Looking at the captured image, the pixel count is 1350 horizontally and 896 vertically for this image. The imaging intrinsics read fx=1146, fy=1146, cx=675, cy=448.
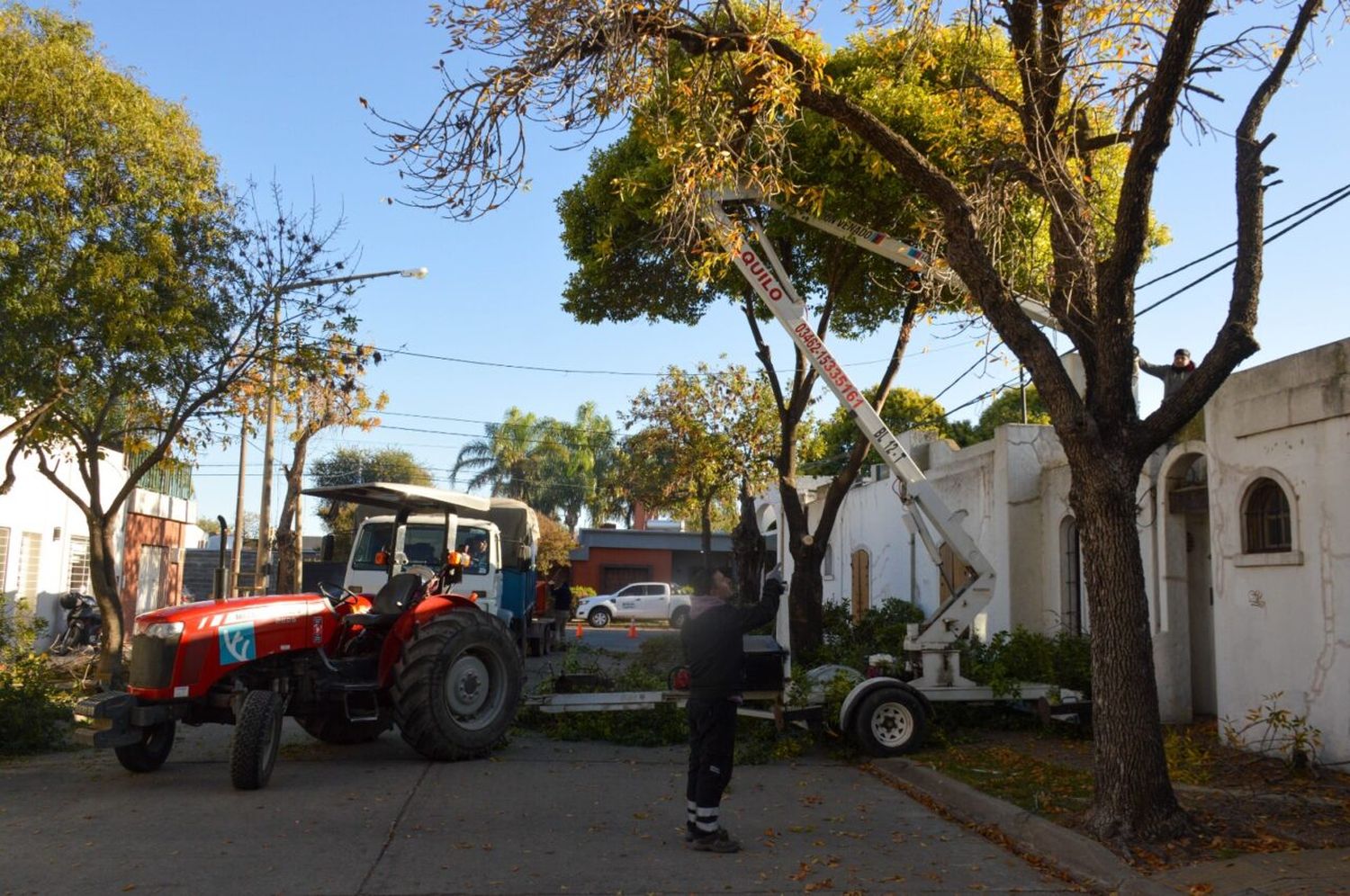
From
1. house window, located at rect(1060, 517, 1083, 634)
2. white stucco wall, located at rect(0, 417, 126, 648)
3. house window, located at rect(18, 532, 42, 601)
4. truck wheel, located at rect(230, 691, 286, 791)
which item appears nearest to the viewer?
truck wheel, located at rect(230, 691, 286, 791)

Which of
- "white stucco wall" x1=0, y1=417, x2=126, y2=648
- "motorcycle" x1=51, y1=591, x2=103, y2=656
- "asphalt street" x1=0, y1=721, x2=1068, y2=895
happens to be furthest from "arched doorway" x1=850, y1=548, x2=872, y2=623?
"white stucco wall" x1=0, y1=417, x2=126, y2=648

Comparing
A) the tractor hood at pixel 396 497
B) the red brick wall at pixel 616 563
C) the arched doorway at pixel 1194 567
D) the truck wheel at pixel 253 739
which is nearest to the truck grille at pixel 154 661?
the truck wheel at pixel 253 739

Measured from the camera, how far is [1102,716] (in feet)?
23.1

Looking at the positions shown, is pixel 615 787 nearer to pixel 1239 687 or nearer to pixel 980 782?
pixel 980 782

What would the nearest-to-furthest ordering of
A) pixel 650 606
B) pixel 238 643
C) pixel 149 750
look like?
pixel 238 643, pixel 149 750, pixel 650 606

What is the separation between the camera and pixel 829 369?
12.6 meters

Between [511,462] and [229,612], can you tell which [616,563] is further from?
[229,612]

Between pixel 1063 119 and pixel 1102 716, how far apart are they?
15.2ft

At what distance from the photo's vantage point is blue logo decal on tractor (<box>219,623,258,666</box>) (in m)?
8.97

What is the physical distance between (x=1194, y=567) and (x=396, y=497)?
9.49 m

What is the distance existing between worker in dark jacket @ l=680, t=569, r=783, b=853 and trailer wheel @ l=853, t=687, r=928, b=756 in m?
3.26

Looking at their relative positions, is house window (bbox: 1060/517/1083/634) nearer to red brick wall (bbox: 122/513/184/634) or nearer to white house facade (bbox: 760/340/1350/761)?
white house facade (bbox: 760/340/1350/761)

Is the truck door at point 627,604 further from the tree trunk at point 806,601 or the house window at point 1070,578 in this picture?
the house window at point 1070,578

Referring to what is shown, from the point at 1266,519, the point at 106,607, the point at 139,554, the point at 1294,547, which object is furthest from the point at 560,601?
the point at 1294,547
